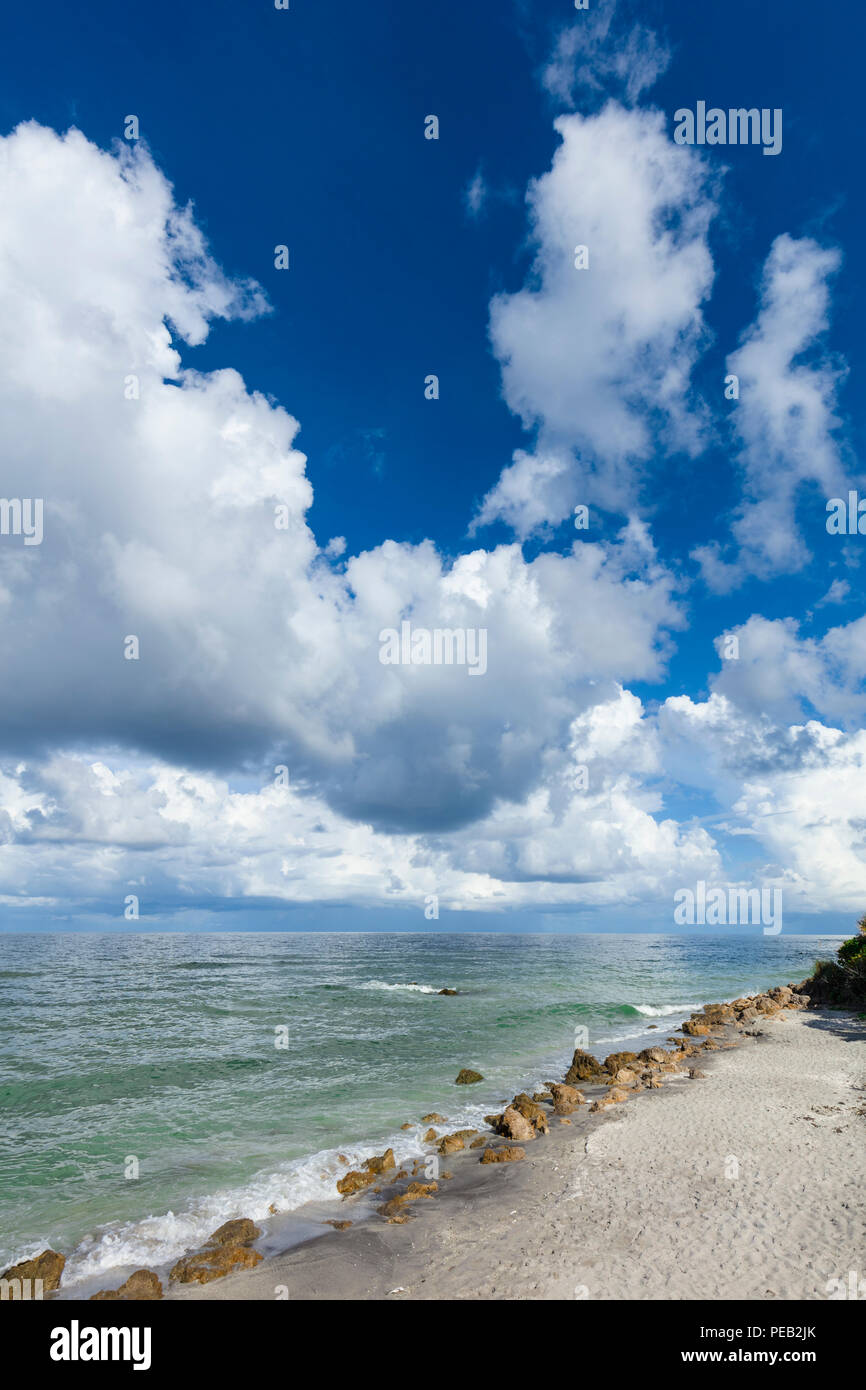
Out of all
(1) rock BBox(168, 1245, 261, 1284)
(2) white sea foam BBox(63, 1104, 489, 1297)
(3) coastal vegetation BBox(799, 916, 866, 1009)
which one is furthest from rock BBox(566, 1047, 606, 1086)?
(3) coastal vegetation BBox(799, 916, 866, 1009)

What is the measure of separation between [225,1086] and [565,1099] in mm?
14239

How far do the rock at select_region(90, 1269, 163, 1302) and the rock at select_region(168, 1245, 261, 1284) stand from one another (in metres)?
0.47

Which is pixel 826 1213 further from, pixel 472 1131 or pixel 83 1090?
pixel 83 1090

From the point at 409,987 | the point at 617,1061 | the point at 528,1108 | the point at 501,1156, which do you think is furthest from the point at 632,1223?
the point at 409,987

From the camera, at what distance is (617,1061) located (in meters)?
26.7

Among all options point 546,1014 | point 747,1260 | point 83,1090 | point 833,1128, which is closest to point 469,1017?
point 546,1014

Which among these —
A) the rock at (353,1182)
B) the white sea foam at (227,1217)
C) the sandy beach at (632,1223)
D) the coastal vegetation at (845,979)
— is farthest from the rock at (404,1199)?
the coastal vegetation at (845,979)

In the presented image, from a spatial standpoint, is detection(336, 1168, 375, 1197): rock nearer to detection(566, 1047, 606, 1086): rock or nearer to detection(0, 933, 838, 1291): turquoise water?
detection(0, 933, 838, 1291): turquoise water

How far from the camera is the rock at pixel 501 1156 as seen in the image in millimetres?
16592

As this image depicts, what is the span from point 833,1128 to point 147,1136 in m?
20.8

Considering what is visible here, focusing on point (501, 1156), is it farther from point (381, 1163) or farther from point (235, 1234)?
point (235, 1234)

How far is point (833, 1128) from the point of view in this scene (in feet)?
55.8

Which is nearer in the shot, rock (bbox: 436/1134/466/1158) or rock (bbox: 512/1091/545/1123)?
rock (bbox: 436/1134/466/1158)

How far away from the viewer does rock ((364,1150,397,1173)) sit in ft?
53.8
